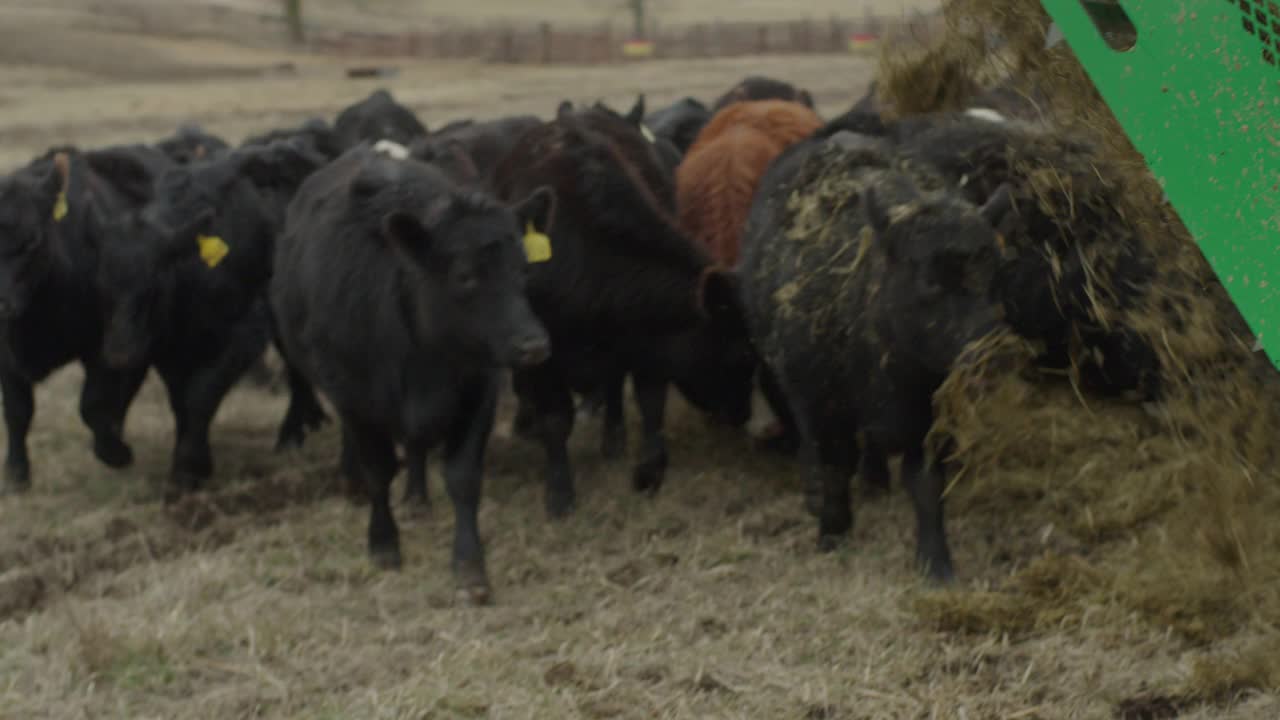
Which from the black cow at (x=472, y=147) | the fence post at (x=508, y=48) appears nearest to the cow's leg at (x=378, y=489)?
the black cow at (x=472, y=147)

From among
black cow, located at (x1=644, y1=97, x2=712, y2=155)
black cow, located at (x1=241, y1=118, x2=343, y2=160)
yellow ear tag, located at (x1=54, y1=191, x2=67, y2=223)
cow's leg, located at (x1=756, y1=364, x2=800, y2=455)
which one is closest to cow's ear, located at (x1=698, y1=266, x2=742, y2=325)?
cow's leg, located at (x1=756, y1=364, x2=800, y2=455)

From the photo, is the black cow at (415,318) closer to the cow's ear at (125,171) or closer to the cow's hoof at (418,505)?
the cow's hoof at (418,505)

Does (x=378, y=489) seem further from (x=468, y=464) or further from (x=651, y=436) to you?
(x=651, y=436)

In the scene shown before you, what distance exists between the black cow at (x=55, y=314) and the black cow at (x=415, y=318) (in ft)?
6.49

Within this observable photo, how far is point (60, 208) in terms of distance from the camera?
8.49 meters

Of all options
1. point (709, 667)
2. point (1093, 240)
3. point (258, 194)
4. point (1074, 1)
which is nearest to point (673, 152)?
point (258, 194)

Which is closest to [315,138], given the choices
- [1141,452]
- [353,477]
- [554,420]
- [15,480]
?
[15,480]

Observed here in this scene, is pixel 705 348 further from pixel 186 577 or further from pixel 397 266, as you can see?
pixel 186 577

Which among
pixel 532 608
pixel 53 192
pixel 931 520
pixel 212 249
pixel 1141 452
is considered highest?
pixel 53 192

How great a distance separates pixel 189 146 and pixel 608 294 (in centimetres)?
440

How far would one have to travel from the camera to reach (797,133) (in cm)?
933

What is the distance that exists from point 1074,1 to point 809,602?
264cm

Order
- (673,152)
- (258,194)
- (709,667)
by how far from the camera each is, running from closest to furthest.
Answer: (709,667), (258,194), (673,152)

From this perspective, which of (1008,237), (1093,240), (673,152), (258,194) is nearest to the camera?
(1093,240)
